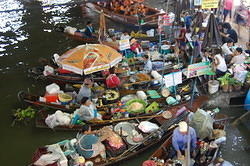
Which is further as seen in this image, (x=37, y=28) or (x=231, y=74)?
(x=37, y=28)

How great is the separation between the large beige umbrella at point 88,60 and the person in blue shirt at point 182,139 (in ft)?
12.8

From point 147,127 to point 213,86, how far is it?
3.32 m

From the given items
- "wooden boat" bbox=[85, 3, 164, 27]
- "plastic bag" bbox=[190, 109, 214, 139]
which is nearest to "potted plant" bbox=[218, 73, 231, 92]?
"plastic bag" bbox=[190, 109, 214, 139]

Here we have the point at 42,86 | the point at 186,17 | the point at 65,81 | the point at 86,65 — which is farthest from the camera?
the point at 186,17

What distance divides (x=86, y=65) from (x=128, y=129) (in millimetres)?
2832

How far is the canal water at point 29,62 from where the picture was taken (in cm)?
848

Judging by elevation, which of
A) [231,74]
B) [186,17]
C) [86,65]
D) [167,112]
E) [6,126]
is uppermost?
[186,17]

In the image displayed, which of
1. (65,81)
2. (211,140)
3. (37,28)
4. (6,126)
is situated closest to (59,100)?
(65,81)

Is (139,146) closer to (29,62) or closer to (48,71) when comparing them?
(48,71)

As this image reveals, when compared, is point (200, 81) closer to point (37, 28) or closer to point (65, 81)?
point (65, 81)

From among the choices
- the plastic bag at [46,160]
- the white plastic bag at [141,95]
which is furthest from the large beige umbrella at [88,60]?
the plastic bag at [46,160]

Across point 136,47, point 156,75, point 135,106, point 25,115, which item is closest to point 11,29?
point 136,47

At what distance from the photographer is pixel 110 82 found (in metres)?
10.2

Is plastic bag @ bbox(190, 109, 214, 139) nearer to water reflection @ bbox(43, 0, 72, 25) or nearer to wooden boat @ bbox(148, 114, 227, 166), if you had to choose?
wooden boat @ bbox(148, 114, 227, 166)
